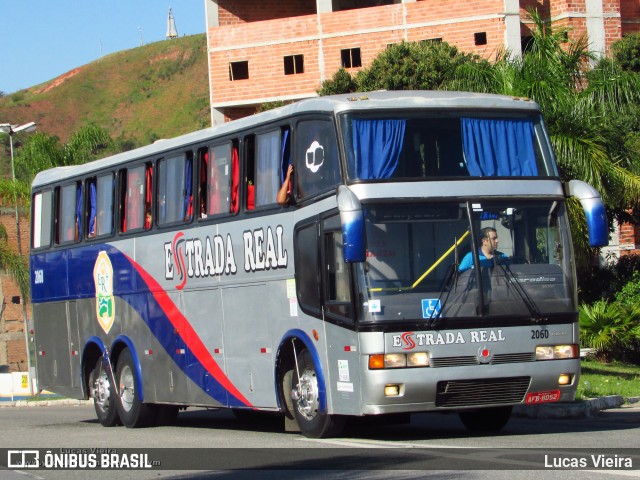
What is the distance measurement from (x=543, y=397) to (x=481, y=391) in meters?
0.74

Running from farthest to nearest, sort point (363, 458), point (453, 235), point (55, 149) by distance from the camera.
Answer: point (55, 149)
point (453, 235)
point (363, 458)

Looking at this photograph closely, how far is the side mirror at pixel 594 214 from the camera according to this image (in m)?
12.9

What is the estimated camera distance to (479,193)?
13195mm

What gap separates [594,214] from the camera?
512 inches

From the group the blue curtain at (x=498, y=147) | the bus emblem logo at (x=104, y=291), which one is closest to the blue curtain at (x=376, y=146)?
the blue curtain at (x=498, y=147)

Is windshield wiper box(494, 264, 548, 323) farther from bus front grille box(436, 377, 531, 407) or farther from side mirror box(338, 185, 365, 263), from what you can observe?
side mirror box(338, 185, 365, 263)

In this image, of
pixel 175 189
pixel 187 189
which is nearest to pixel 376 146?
pixel 187 189

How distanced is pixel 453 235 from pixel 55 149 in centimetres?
3719

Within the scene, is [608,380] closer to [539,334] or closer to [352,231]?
[539,334]

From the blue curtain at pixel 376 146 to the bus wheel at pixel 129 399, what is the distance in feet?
23.1

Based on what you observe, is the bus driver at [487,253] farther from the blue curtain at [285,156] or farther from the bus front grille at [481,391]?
the blue curtain at [285,156]

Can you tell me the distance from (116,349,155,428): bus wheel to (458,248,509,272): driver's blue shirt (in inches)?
290

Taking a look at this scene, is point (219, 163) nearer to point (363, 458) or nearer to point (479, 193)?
point (479, 193)

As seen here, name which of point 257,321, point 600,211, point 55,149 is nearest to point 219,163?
point 257,321
